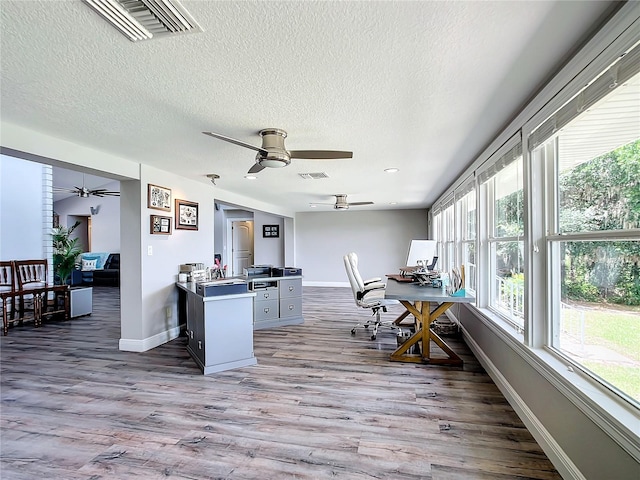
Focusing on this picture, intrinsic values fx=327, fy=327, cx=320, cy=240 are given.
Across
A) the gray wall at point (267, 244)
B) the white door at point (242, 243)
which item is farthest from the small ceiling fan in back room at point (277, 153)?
the white door at point (242, 243)

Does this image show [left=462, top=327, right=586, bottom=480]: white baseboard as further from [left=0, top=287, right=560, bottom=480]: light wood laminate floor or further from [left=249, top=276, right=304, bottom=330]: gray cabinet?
[left=249, top=276, right=304, bottom=330]: gray cabinet

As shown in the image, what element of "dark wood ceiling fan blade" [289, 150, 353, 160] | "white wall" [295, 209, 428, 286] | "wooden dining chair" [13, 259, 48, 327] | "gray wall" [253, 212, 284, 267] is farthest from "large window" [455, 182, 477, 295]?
"wooden dining chair" [13, 259, 48, 327]

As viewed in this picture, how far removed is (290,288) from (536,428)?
370 cm

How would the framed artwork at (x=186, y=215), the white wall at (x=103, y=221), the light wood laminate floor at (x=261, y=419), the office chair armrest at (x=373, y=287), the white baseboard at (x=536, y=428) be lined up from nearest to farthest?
1. the white baseboard at (x=536, y=428)
2. the light wood laminate floor at (x=261, y=419)
3. the framed artwork at (x=186, y=215)
4. the office chair armrest at (x=373, y=287)
5. the white wall at (x=103, y=221)

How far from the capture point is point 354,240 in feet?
31.2

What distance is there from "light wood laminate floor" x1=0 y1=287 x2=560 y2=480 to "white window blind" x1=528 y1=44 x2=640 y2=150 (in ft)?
6.18

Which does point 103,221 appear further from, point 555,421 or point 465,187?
point 555,421

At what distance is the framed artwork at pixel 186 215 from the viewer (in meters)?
4.51

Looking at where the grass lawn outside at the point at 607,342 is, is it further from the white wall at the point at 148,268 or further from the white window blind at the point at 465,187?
the white wall at the point at 148,268

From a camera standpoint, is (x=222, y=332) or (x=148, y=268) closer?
(x=222, y=332)

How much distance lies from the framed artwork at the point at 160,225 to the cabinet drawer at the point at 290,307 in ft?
6.43

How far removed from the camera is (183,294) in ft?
15.1

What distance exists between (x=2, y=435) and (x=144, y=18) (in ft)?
9.05

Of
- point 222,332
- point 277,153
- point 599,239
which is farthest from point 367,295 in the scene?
point 599,239
